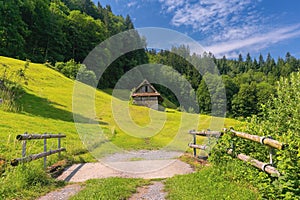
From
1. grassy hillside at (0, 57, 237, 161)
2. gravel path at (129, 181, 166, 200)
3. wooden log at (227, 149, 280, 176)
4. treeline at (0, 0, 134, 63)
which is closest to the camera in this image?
wooden log at (227, 149, 280, 176)

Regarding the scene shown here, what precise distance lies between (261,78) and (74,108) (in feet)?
398

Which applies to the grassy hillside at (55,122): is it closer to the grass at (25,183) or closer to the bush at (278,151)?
the grass at (25,183)

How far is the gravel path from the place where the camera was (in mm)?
7057

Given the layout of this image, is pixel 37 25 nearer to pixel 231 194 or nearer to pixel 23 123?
pixel 23 123

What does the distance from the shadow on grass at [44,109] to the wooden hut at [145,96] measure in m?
30.8

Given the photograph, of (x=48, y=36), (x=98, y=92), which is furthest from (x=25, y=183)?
(x=48, y=36)

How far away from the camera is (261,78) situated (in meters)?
136

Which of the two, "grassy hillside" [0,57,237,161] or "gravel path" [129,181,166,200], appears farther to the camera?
"grassy hillside" [0,57,237,161]

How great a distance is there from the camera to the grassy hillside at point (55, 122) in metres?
15.4

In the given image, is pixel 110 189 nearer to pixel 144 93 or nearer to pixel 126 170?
pixel 126 170

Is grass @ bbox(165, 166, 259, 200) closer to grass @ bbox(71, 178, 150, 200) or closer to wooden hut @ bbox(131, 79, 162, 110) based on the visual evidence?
grass @ bbox(71, 178, 150, 200)

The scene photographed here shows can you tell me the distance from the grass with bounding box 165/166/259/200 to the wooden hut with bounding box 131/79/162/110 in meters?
53.9

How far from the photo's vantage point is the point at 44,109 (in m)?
30.6

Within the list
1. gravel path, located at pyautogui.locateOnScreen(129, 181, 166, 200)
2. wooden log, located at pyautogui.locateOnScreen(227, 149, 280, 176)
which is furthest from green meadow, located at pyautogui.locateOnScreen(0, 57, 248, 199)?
wooden log, located at pyautogui.locateOnScreen(227, 149, 280, 176)
